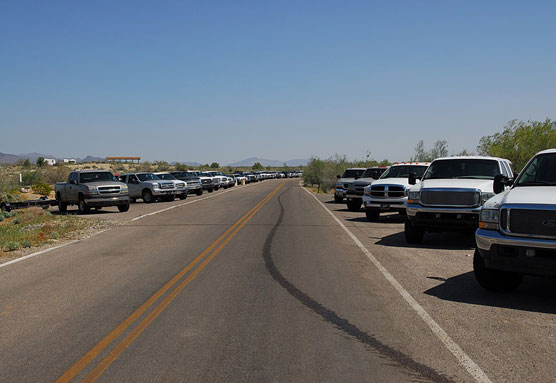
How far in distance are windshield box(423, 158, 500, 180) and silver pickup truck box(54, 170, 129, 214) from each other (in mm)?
15761

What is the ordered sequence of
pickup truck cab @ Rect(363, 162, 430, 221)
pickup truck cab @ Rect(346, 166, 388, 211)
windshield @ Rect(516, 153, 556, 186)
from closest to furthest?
windshield @ Rect(516, 153, 556, 186), pickup truck cab @ Rect(363, 162, 430, 221), pickup truck cab @ Rect(346, 166, 388, 211)

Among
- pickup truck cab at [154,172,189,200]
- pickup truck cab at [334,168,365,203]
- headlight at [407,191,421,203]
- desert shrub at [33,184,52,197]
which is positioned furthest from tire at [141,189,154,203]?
headlight at [407,191,421,203]

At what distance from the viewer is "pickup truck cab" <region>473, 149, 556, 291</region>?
6988 millimetres

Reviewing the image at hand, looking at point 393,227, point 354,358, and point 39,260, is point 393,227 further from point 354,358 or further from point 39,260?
point 354,358

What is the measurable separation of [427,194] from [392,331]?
7134 mm

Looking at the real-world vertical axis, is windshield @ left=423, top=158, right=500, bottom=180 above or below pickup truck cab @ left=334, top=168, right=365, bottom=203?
above

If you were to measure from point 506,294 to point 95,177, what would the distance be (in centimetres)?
2167

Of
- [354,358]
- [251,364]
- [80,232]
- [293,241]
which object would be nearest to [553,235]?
[354,358]

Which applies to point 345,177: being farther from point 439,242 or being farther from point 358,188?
point 439,242

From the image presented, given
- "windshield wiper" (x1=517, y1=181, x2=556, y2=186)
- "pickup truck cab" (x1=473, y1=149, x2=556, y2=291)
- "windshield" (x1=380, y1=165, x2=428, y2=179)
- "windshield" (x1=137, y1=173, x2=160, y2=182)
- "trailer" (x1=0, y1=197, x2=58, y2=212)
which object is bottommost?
"trailer" (x1=0, y1=197, x2=58, y2=212)

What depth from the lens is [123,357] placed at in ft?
17.4

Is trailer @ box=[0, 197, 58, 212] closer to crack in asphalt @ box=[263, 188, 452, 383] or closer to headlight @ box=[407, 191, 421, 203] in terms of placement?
headlight @ box=[407, 191, 421, 203]

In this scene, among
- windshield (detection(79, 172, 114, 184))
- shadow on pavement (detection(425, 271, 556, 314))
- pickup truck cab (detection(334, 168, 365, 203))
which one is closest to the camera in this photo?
shadow on pavement (detection(425, 271, 556, 314))

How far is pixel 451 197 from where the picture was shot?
40.9 ft
